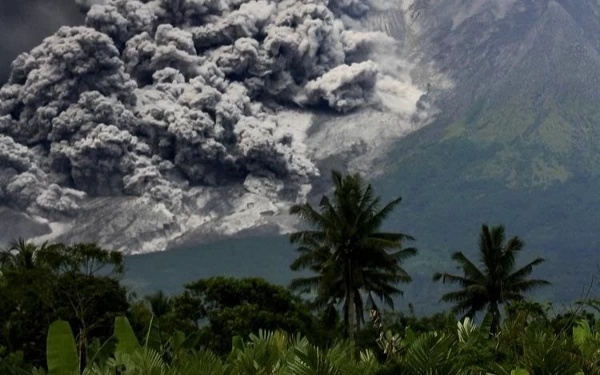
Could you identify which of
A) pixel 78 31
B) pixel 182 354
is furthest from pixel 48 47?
pixel 182 354

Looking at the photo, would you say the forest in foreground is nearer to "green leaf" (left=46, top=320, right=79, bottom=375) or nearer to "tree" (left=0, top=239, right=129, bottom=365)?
"tree" (left=0, top=239, right=129, bottom=365)

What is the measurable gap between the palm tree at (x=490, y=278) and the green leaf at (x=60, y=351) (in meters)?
32.1

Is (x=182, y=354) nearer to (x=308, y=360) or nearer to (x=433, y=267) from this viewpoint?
(x=308, y=360)

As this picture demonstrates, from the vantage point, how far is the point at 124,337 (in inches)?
404

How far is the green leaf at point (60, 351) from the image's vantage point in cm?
934

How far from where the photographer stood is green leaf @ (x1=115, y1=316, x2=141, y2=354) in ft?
33.2

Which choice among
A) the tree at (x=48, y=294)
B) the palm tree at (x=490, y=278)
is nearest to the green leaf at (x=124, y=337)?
the tree at (x=48, y=294)

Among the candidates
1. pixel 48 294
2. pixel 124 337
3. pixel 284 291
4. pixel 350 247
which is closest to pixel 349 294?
pixel 350 247

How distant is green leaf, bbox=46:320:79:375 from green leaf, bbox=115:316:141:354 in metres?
0.77

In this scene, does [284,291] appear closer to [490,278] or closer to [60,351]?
[490,278]

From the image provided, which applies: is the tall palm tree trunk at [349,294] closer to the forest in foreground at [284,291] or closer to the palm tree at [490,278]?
the forest in foreground at [284,291]

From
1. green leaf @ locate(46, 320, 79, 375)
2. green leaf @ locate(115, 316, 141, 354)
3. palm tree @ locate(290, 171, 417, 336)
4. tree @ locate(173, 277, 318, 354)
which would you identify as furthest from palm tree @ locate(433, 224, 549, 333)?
green leaf @ locate(46, 320, 79, 375)

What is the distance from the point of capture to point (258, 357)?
9992 mm

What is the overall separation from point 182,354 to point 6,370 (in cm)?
233
